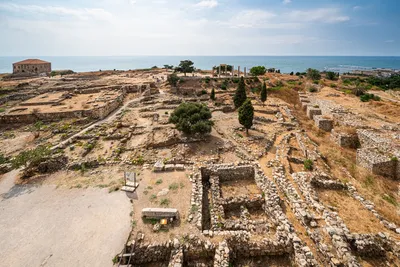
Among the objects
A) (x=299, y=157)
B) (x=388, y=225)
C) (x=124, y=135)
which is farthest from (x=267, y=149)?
(x=124, y=135)

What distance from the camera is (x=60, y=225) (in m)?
9.59

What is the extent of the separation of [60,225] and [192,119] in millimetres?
12844

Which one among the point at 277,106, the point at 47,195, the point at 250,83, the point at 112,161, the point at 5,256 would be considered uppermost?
the point at 250,83

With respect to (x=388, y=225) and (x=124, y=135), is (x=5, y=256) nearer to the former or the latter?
(x=124, y=135)

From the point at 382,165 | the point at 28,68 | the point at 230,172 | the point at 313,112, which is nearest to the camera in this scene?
the point at 230,172

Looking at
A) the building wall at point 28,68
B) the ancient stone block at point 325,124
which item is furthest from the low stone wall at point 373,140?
the building wall at point 28,68

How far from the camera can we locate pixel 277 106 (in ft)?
102

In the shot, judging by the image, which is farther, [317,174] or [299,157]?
[299,157]

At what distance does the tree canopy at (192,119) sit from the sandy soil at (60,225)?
9195 millimetres

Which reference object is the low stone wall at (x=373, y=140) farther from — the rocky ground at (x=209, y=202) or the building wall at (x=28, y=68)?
the building wall at (x=28, y=68)

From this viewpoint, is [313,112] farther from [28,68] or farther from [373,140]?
[28,68]

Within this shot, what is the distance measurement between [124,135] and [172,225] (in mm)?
13943

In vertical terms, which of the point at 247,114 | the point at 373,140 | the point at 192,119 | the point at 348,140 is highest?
the point at 247,114

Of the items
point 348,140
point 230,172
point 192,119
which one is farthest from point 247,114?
point 348,140
